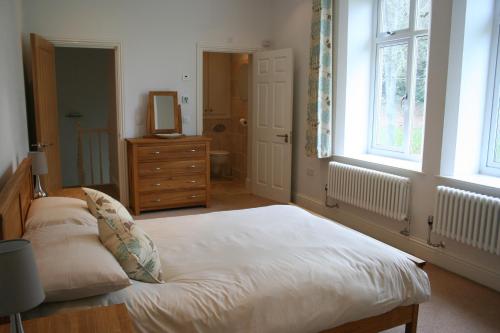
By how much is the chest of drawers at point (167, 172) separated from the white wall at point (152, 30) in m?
0.52

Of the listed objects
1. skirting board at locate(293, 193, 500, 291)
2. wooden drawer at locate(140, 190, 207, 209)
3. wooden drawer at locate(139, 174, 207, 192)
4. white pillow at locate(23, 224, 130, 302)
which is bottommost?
skirting board at locate(293, 193, 500, 291)

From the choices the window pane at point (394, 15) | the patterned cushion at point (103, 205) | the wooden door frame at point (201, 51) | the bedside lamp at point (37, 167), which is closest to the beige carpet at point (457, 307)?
the patterned cushion at point (103, 205)

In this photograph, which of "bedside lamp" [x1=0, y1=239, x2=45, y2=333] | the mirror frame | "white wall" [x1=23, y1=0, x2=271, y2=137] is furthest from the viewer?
the mirror frame

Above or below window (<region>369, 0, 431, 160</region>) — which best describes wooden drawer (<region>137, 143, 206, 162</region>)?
below

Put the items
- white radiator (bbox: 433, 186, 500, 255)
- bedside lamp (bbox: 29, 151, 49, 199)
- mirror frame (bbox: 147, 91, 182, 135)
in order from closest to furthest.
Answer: white radiator (bbox: 433, 186, 500, 255) < bedside lamp (bbox: 29, 151, 49, 199) < mirror frame (bbox: 147, 91, 182, 135)

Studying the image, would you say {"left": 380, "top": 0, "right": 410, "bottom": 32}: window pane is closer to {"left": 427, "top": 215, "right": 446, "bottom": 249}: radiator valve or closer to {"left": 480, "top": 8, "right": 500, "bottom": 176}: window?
{"left": 480, "top": 8, "right": 500, "bottom": 176}: window

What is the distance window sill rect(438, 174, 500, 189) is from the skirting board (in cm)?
64

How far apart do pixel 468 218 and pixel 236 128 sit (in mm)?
4903

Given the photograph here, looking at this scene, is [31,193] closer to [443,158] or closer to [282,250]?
[282,250]

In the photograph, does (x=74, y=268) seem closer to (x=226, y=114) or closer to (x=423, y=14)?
(x=423, y=14)

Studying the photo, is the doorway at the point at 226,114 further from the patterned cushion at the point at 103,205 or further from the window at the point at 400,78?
the patterned cushion at the point at 103,205

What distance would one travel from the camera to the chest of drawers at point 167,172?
521 cm

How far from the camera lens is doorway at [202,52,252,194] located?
24.5 feet

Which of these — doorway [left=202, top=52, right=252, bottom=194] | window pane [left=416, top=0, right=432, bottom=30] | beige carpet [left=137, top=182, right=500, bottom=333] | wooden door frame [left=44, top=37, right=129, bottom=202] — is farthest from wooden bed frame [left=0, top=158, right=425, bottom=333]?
doorway [left=202, top=52, right=252, bottom=194]
